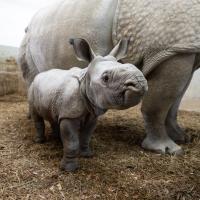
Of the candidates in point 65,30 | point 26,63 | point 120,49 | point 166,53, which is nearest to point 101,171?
point 120,49

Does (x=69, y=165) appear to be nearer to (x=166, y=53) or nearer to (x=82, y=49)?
(x=82, y=49)

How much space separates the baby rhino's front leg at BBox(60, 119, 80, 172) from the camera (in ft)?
7.26

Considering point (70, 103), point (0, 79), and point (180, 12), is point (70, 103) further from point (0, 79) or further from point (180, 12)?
point (0, 79)

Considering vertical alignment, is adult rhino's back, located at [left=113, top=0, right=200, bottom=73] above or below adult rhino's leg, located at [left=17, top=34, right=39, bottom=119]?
above

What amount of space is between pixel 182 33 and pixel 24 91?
3.79 m

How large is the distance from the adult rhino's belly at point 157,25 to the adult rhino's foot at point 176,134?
81cm

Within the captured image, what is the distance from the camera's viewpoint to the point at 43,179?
2.15 meters

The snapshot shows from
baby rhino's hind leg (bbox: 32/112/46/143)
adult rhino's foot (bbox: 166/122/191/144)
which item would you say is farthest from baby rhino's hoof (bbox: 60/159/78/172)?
adult rhino's foot (bbox: 166/122/191/144)

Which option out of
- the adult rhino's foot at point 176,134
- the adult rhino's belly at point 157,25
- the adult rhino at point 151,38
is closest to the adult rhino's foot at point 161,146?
the adult rhino at point 151,38

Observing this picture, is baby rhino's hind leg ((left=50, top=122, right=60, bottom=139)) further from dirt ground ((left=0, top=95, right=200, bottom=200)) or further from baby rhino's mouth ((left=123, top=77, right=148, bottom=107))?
baby rhino's mouth ((left=123, top=77, right=148, bottom=107))

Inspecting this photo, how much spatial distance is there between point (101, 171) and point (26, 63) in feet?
5.59

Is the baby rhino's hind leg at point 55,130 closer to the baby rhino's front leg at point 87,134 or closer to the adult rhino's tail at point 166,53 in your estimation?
the baby rhino's front leg at point 87,134

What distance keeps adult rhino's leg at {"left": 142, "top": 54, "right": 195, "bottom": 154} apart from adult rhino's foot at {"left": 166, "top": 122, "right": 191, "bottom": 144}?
13.3 inches

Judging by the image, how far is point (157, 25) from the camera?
2480mm
